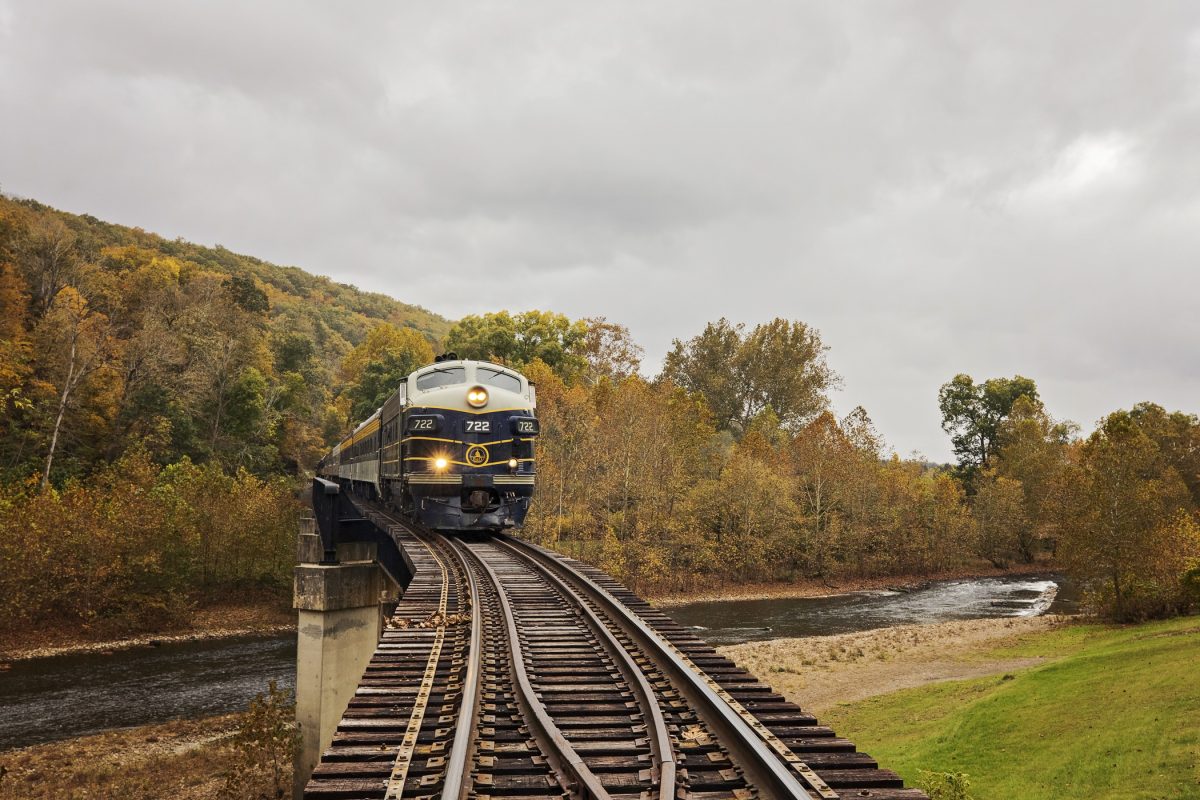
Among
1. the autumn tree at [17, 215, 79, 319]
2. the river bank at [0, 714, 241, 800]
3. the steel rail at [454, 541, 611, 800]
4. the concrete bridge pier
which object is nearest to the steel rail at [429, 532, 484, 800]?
the steel rail at [454, 541, 611, 800]

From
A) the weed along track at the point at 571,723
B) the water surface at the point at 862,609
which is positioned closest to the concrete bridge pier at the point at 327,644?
the weed along track at the point at 571,723

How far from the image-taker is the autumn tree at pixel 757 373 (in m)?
75.8

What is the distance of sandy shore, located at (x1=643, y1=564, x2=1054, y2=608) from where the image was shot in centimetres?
4578

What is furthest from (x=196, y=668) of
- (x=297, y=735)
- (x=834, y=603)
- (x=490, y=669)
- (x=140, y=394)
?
(x=834, y=603)

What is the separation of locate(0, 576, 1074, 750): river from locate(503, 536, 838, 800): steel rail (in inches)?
854

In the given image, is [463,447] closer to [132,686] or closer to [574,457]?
[132,686]

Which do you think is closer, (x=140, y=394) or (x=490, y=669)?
(x=490, y=669)

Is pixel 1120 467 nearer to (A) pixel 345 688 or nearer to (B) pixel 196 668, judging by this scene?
(A) pixel 345 688

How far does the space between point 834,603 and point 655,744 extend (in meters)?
43.7

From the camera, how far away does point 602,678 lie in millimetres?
7898

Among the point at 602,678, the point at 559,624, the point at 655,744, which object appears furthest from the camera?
the point at 559,624

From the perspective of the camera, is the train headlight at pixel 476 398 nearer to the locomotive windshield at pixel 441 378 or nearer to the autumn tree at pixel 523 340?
the locomotive windshield at pixel 441 378

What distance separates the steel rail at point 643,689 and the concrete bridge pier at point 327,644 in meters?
7.62

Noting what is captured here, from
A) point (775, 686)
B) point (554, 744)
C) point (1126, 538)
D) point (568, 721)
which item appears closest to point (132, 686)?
point (775, 686)
